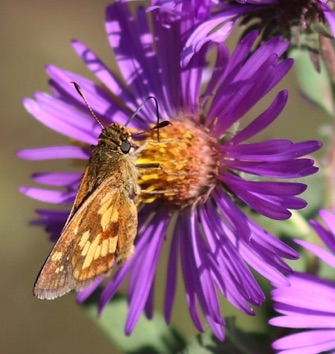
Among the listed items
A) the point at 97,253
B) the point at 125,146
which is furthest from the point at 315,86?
the point at 97,253

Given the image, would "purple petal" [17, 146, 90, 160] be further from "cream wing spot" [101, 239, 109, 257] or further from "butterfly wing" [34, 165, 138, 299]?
"cream wing spot" [101, 239, 109, 257]

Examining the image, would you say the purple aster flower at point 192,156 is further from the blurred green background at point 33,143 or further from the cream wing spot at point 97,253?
the blurred green background at point 33,143

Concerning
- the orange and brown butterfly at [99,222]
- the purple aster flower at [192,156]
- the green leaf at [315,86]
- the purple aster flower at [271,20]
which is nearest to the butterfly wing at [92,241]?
the orange and brown butterfly at [99,222]

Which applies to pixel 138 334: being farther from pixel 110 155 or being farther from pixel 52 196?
pixel 110 155

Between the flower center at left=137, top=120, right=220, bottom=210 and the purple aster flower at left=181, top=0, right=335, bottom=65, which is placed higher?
the purple aster flower at left=181, top=0, right=335, bottom=65

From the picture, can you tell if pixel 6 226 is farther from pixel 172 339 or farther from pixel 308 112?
pixel 172 339

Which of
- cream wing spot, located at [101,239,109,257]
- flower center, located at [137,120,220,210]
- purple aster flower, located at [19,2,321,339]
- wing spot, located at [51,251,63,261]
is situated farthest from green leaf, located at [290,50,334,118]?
wing spot, located at [51,251,63,261]
